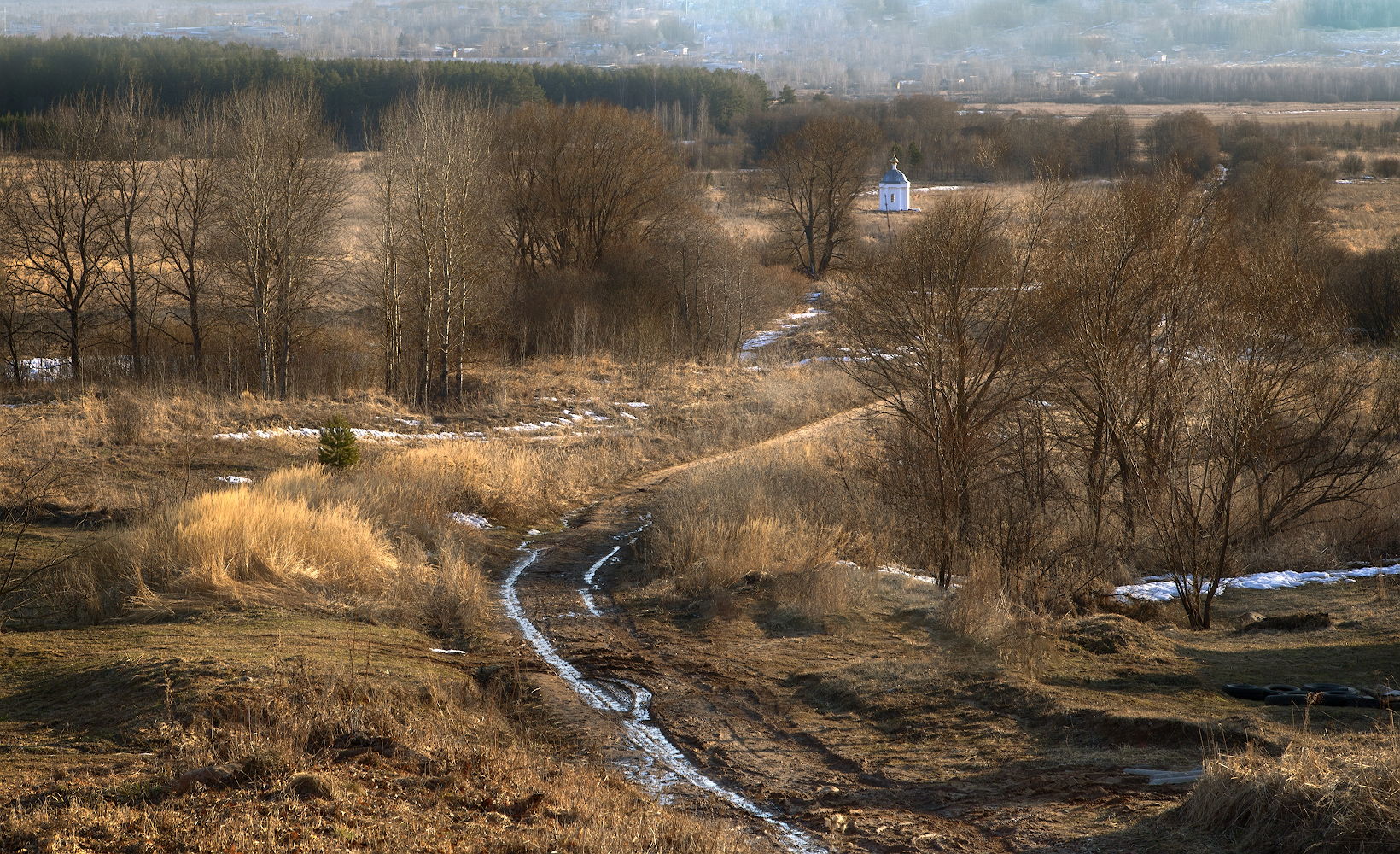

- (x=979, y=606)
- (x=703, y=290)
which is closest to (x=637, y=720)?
(x=979, y=606)

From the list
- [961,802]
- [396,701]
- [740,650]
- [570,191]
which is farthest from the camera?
[570,191]

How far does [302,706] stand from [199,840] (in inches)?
79.8

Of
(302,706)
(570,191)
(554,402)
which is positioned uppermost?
(570,191)

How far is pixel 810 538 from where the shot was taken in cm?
1454

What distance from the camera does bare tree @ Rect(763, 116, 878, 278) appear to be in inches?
2186

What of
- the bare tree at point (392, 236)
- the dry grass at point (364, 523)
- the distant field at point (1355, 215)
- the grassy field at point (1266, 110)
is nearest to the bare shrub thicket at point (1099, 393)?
the dry grass at point (364, 523)

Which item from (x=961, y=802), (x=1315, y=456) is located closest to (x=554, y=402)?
(x=1315, y=456)

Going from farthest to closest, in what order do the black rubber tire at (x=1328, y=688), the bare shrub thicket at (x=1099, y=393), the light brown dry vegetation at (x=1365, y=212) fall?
the light brown dry vegetation at (x=1365, y=212) → the bare shrub thicket at (x=1099, y=393) → the black rubber tire at (x=1328, y=688)

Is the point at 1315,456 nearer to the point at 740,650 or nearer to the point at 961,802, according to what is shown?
the point at 740,650

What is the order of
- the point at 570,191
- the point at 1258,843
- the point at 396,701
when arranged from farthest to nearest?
the point at 570,191 → the point at 396,701 → the point at 1258,843

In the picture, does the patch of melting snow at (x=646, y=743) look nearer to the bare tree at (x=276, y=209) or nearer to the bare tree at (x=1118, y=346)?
the bare tree at (x=1118, y=346)

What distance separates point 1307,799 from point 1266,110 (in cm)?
16581

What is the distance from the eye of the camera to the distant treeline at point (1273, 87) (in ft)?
541

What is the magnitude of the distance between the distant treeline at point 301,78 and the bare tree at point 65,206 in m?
23.2
